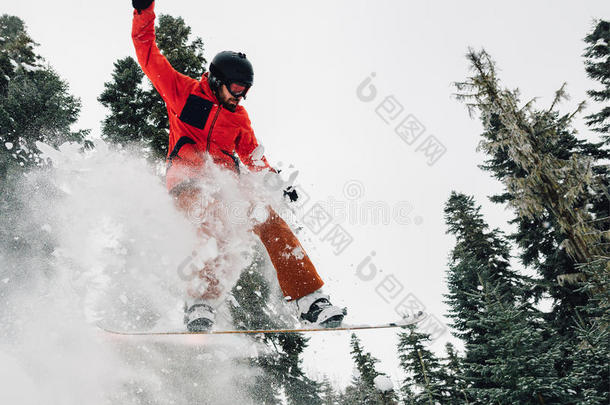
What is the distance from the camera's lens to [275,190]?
3.99m

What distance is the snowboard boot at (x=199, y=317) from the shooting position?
10.7 ft

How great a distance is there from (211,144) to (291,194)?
1.05 metres

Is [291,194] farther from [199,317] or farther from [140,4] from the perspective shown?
[140,4]

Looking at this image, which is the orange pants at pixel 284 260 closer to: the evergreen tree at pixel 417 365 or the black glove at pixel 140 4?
the black glove at pixel 140 4

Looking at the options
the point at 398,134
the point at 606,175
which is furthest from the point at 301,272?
the point at 606,175

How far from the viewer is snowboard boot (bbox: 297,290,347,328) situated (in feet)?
10.4

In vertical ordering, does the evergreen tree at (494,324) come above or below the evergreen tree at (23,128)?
above

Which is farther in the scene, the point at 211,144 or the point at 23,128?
the point at 23,128

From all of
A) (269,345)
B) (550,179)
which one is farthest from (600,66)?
(269,345)

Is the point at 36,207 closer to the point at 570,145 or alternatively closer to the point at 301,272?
the point at 301,272

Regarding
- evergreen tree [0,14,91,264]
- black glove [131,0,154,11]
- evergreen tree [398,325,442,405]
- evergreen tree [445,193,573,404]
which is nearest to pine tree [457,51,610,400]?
evergreen tree [445,193,573,404]

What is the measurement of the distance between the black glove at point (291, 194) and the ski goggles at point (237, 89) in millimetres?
1151

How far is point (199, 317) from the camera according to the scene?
3.28 metres

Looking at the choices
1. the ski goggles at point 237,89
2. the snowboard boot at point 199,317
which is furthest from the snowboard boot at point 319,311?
the ski goggles at point 237,89
